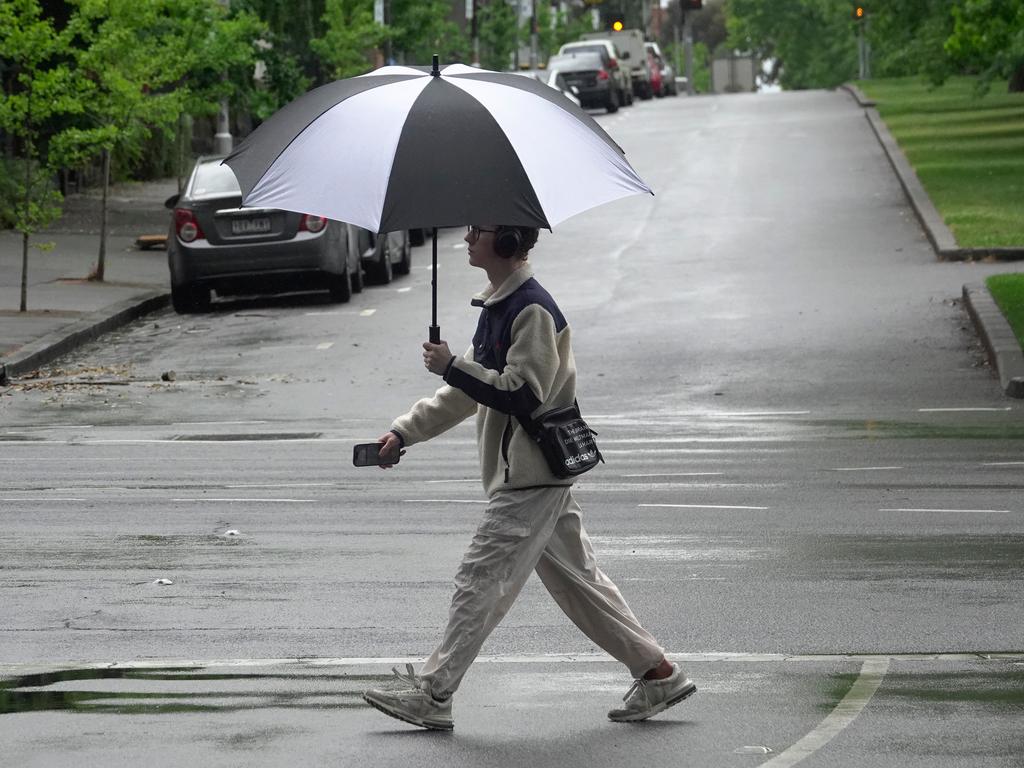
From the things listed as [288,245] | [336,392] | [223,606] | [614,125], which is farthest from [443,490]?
[614,125]

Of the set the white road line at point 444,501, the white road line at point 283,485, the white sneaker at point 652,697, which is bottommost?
the white road line at point 283,485

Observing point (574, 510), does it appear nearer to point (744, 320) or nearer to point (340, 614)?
point (340, 614)

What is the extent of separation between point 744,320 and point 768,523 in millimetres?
9951

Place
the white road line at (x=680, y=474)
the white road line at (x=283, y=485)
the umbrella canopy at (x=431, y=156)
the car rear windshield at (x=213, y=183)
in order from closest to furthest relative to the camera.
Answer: the umbrella canopy at (x=431, y=156) < the white road line at (x=283, y=485) < the white road line at (x=680, y=474) < the car rear windshield at (x=213, y=183)

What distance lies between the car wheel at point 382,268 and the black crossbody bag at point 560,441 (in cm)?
1778

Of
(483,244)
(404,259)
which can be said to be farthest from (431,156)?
(404,259)

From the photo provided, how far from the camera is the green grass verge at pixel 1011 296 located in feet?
57.2

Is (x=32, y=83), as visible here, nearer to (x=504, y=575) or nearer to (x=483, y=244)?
(x=483, y=244)

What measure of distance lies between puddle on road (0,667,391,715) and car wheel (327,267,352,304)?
15326mm

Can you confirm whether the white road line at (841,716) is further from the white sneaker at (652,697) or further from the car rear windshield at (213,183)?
the car rear windshield at (213,183)

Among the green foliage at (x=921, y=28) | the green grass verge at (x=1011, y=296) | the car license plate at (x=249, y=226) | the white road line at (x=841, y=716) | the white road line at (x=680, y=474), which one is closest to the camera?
the white road line at (x=841, y=716)

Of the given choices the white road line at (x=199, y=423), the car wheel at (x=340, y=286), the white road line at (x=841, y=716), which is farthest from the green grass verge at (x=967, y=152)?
the white road line at (x=841, y=716)

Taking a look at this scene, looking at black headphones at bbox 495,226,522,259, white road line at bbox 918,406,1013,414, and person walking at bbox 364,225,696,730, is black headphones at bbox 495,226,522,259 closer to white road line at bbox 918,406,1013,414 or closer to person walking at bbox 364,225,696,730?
person walking at bbox 364,225,696,730

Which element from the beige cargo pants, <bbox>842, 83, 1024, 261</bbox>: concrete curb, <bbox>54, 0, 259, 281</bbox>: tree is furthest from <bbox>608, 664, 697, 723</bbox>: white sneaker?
<bbox>842, 83, 1024, 261</bbox>: concrete curb
